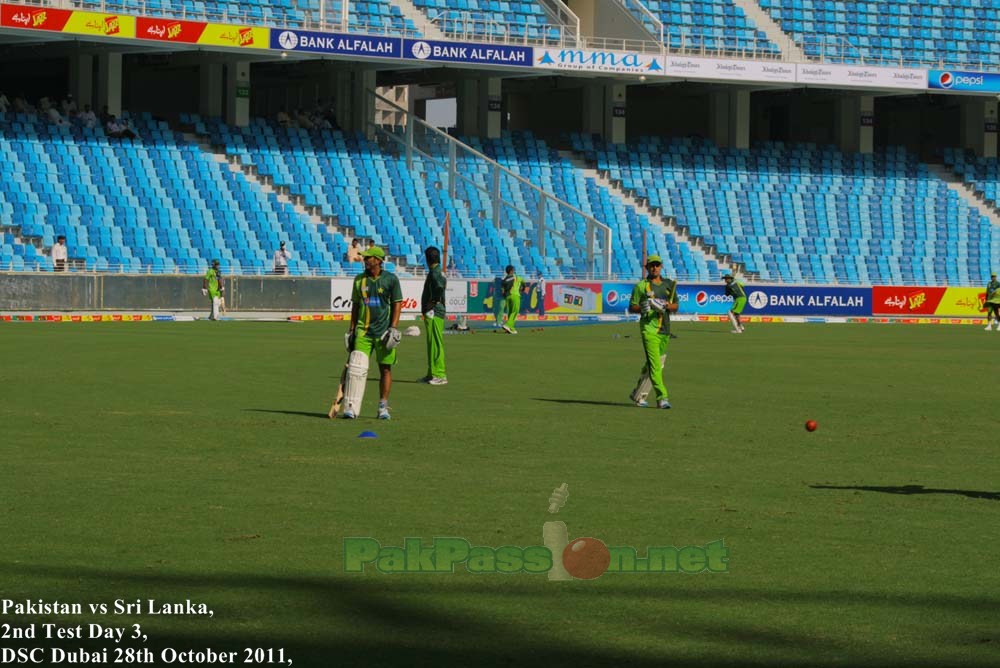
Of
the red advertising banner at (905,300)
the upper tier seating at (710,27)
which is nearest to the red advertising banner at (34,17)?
the upper tier seating at (710,27)

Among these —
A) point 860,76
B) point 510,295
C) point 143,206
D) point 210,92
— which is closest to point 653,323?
point 510,295

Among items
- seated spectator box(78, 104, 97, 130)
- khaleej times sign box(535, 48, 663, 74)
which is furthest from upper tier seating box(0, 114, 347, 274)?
khaleej times sign box(535, 48, 663, 74)

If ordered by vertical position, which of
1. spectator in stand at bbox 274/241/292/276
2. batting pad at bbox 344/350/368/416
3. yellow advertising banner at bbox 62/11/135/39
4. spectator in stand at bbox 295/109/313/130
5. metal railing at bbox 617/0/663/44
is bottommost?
batting pad at bbox 344/350/368/416

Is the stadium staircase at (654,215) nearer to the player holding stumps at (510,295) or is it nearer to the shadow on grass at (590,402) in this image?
the player holding stumps at (510,295)

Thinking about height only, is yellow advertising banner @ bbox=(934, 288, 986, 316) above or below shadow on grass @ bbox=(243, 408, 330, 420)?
above

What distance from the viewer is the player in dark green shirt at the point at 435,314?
2325 cm

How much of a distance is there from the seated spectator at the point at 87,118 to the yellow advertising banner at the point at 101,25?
12.2 feet

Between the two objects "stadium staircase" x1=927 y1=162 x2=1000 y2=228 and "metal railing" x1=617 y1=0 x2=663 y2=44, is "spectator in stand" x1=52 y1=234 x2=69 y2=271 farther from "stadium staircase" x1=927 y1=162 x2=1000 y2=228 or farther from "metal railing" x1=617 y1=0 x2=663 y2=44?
"stadium staircase" x1=927 y1=162 x2=1000 y2=228

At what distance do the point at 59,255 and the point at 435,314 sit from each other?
25.0m

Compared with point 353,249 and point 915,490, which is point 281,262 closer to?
point 353,249

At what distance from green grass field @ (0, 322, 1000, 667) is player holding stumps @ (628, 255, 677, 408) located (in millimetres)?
577

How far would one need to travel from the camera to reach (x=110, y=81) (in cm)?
5575

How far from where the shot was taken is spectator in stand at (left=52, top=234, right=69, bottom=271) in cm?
4575

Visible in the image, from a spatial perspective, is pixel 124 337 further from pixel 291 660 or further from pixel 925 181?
pixel 925 181
